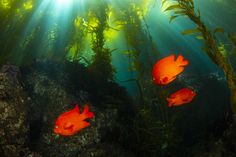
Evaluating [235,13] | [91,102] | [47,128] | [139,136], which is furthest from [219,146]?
[235,13]

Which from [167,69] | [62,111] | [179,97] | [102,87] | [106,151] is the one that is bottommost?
[106,151]

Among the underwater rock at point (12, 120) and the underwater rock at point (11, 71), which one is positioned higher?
the underwater rock at point (11, 71)

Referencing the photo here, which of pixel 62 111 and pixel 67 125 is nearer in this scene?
pixel 67 125

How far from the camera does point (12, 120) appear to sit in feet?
19.0

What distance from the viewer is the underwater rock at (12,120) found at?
5641 mm

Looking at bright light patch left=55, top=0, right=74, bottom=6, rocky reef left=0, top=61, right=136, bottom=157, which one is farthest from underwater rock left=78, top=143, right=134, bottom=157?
bright light patch left=55, top=0, right=74, bottom=6

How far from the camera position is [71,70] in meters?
7.79

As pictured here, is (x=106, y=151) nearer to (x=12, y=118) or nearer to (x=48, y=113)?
(x=48, y=113)

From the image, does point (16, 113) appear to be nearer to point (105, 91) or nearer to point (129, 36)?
point (105, 91)

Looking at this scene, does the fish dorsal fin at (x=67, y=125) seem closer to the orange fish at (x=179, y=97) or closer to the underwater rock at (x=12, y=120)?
the underwater rock at (x=12, y=120)

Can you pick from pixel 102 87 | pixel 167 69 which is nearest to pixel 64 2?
pixel 102 87

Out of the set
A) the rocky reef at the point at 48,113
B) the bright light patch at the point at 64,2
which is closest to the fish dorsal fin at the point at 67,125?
the rocky reef at the point at 48,113

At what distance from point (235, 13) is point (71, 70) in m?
10.6

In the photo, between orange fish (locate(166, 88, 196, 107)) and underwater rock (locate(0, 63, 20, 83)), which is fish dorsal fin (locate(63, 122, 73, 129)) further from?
underwater rock (locate(0, 63, 20, 83))
